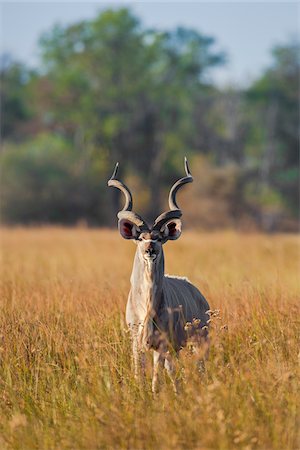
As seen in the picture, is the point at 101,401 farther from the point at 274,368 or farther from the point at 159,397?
the point at 274,368

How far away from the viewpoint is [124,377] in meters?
6.37

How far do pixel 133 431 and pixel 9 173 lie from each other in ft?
113

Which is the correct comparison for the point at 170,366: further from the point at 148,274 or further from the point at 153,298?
the point at 148,274

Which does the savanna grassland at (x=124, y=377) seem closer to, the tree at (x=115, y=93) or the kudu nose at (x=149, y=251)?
the kudu nose at (x=149, y=251)

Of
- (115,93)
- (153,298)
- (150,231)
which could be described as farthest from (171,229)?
(115,93)

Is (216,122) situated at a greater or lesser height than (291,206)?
greater

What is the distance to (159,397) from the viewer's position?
19.7 ft

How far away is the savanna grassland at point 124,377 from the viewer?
5.29 m

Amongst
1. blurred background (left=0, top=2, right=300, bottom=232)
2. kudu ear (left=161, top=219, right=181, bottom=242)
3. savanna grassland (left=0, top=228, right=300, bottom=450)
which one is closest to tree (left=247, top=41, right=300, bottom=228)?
blurred background (left=0, top=2, right=300, bottom=232)

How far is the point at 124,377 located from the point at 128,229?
1.27 meters

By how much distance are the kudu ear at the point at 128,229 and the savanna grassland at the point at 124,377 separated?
898 mm

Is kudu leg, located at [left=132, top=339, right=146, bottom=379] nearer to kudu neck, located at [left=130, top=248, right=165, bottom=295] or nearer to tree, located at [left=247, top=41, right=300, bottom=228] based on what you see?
kudu neck, located at [left=130, top=248, right=165, bottom=295]

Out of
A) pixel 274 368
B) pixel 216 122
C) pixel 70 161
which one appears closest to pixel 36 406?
pixel 274 368

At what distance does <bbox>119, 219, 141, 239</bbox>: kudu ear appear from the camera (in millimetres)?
6859
